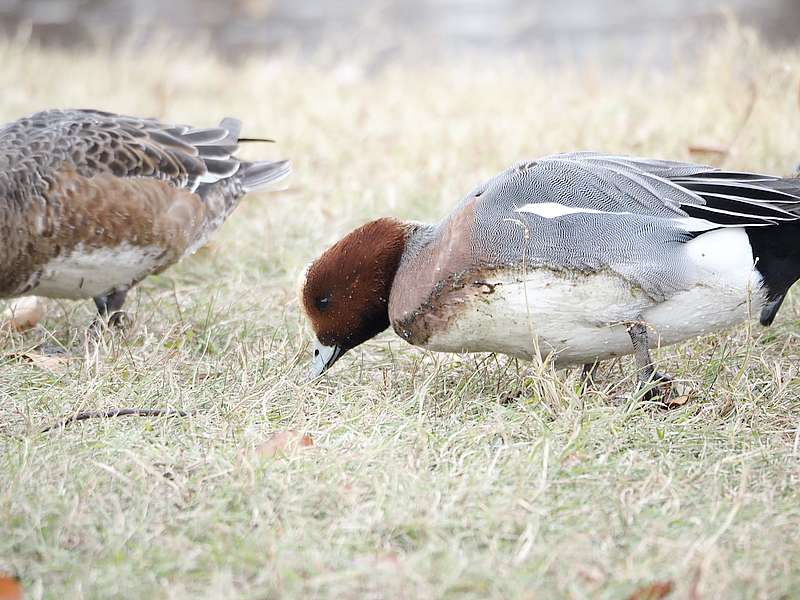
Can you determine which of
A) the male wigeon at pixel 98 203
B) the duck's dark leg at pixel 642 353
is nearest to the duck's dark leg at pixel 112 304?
the male wigeon at pixel 98 203

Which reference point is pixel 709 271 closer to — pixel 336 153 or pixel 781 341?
pixel 781 341

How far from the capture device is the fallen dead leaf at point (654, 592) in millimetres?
1973

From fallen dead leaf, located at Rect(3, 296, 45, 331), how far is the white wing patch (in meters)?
1.80

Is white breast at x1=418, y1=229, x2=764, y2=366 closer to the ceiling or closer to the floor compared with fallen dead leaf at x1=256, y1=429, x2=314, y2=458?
closer to the ceiling

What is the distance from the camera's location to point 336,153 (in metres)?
5.84

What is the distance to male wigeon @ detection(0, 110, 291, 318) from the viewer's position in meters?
3.46

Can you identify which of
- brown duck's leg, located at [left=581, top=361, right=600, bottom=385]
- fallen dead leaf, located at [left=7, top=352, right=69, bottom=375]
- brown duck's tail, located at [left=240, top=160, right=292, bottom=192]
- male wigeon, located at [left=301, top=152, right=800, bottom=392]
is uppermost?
male wigeon, located at [left=301, top=152, right=800, bottom=392]

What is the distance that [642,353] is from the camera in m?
2.85

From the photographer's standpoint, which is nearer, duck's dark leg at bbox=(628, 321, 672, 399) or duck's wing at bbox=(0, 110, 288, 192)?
duck's dark leg at bbox=(628, 321, 672, 399)

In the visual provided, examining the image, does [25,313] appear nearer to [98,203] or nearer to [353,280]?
[98,203]

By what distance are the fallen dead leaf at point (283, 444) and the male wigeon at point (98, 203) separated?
122 centimetres

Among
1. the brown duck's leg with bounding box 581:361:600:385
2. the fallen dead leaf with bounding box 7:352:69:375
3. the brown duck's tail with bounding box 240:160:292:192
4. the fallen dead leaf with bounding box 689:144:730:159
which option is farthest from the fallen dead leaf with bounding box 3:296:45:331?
the fallen dead leaf with bounding box 689:144:730:159

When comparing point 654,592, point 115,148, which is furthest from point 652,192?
point 115,148

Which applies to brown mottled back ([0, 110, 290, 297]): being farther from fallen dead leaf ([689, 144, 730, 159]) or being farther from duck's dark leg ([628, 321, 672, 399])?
fallen dead leaf ([689, 144, 730, 159])
